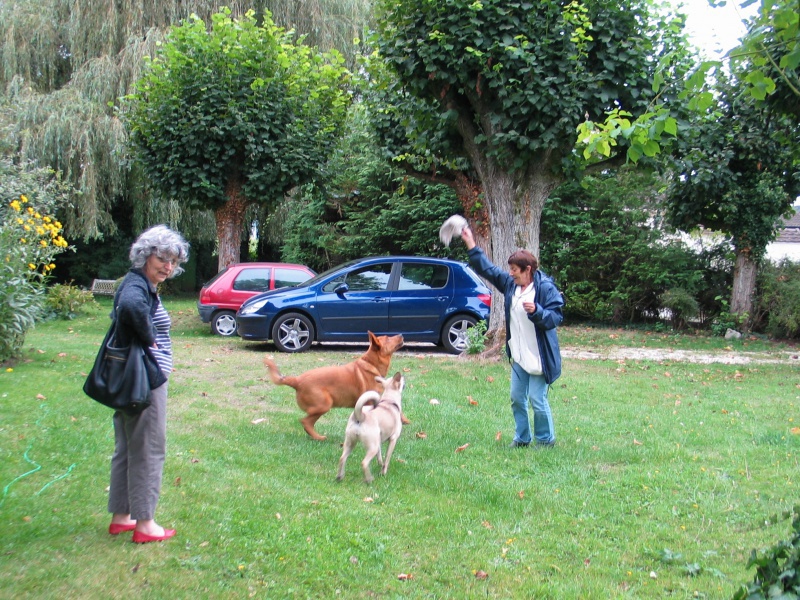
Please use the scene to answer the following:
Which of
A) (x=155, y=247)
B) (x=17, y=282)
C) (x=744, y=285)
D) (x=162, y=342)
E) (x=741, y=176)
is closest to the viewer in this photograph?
(x=155, y=247)

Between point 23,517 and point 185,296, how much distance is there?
23422 millimetres

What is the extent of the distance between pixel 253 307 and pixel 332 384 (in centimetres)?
647

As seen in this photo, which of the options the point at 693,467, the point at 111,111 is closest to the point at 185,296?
the point at 111,111

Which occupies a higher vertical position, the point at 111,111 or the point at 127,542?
the point at 111,111

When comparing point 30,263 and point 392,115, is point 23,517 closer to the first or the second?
point 30,263

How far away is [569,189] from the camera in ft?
62.4

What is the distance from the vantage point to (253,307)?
1264 centimetres

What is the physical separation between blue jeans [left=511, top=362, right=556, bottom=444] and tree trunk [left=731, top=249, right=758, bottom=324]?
12.3 m

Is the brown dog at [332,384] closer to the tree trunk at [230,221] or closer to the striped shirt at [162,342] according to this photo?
the striped shirt at [162,342]

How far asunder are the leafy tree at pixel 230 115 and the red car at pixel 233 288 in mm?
2196

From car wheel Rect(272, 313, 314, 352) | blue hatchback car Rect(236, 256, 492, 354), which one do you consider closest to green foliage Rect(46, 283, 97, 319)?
blue hatchback car Rect(236, 256, 492, 354)

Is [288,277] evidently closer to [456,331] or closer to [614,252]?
[456,331]

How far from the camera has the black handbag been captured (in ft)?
11.8

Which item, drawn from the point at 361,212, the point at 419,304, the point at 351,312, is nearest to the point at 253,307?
the point at 351,312
